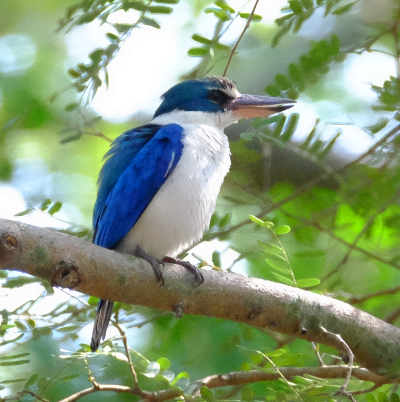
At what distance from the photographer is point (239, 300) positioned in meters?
2.30

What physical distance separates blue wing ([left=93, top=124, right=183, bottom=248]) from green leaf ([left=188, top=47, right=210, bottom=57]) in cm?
38

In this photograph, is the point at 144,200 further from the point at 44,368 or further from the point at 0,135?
the point at 0,135

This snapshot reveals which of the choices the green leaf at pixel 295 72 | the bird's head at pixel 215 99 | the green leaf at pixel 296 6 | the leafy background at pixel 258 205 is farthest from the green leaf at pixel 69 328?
Answer: the green leaf at pixel 296 6

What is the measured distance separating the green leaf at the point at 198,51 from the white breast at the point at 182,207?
405 mm

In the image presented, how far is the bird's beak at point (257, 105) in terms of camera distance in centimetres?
298

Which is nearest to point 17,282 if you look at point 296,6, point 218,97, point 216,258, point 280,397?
point 216,258

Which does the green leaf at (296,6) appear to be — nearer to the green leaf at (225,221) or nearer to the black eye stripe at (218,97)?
the black eye stripe at (218,97)

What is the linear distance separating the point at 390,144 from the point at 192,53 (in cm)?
101

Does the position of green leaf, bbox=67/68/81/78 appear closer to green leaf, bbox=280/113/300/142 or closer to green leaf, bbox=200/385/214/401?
green leaf, bbox=280/113/300/142

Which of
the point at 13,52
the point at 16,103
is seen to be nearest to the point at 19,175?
the point at 16,103

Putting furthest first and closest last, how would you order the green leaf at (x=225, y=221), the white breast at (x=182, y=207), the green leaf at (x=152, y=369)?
the green leaf at (x=225, y=221) < the white breast at (x=182, y=207) < the green leaf at (x=152, y=369)

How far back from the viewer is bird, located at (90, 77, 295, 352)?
8.76 ft

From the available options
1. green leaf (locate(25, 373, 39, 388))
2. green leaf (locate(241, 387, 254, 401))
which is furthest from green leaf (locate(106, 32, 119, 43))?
green leaf (locate(241, 387, 254, 401))

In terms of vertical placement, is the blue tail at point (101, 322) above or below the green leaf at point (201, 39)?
below
